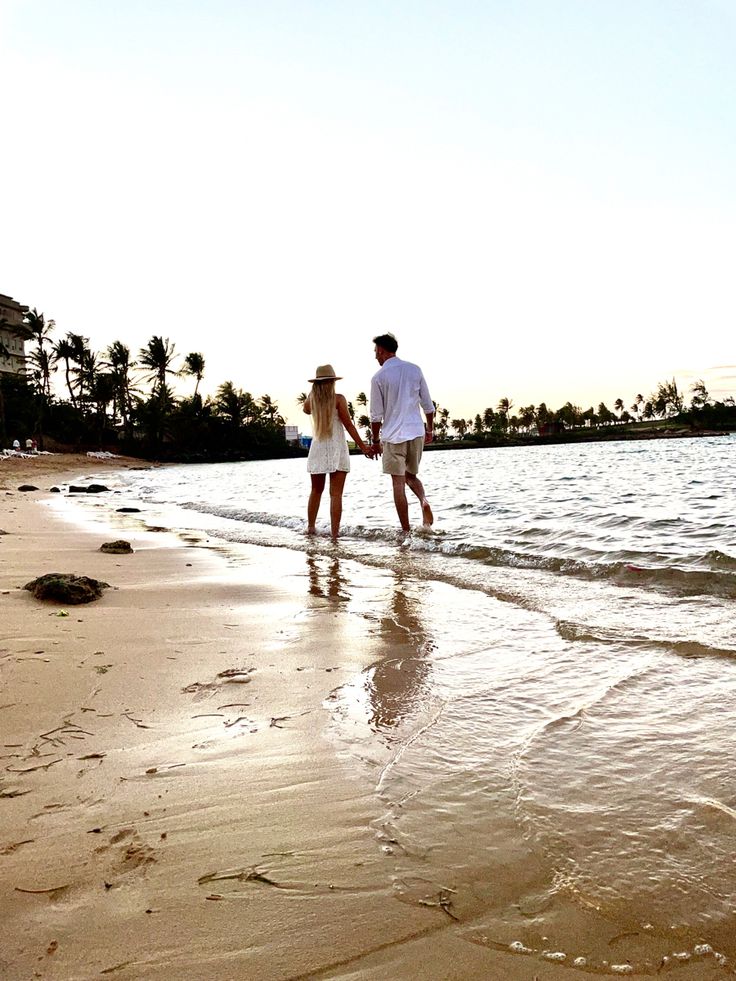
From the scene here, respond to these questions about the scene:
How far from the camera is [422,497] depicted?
7.30 metres

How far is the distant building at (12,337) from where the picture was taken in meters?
59.6

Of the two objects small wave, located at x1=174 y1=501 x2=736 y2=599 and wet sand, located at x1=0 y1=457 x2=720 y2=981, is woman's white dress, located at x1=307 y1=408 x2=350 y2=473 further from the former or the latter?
wet sand, located at x1=0 y1=457 x2=720 y2=981

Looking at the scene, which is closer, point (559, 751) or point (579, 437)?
point (559, 751)

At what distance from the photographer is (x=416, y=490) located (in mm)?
7410

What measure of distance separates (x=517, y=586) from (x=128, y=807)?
3311 millimetres

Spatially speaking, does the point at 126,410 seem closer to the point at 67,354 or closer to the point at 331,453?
the point at 67,354

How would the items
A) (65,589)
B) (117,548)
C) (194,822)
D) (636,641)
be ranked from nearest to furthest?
1. (194,822)
2. (636,641)
3. (65,589)
4. (117,548)

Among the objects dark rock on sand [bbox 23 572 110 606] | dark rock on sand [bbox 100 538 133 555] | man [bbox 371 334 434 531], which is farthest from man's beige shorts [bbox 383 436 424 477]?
dark rock on sand [bbox 23 572 110 606]

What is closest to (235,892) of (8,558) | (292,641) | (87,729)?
(87,729)

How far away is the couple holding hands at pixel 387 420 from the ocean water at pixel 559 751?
95.3 inches

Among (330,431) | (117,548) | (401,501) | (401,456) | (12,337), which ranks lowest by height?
(117,548)

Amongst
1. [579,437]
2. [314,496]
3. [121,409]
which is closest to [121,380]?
[121,409]

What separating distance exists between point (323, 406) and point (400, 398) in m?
0.82

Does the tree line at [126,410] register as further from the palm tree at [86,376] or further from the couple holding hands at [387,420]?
the couple holding hands at [387,420]
